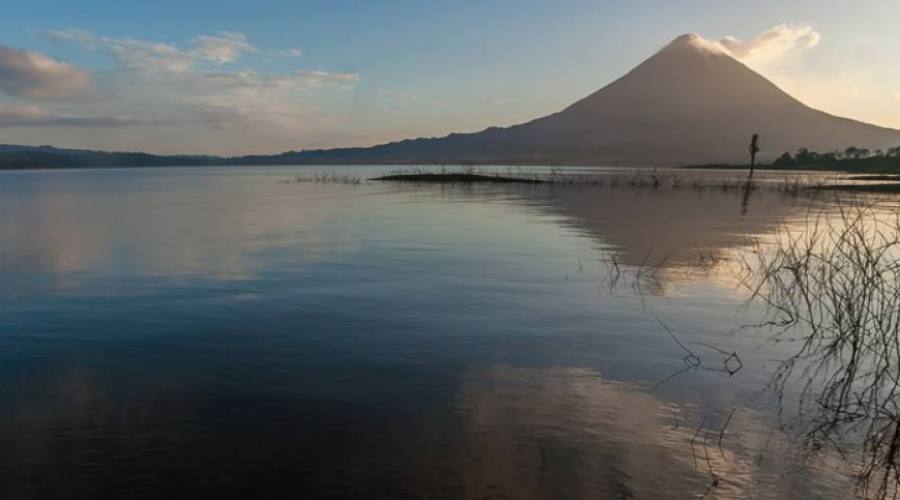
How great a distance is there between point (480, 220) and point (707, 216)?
19.9 metres

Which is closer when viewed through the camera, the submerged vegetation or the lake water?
the lake water

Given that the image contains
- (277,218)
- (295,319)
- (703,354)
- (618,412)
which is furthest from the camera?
(277,218)

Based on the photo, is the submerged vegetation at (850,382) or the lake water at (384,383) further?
the submerged vegetation at (850,382)

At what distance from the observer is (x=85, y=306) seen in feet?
51.5

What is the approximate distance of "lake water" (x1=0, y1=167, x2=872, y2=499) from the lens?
6.99m

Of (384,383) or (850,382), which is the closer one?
(384,383)

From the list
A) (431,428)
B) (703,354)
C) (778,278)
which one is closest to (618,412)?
(431,428)

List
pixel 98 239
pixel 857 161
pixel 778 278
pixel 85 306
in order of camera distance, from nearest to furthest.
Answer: pixel 85 306 < pixel 778 278 < pixel 98 239 < pixel 857 161

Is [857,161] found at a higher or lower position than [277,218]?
higher

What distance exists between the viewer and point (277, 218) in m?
44.2

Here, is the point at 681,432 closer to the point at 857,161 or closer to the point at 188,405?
the point at 188,405

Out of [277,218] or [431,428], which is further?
[277,218]

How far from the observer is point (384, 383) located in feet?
32.7

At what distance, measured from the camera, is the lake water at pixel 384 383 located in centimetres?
699
